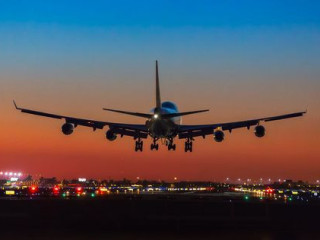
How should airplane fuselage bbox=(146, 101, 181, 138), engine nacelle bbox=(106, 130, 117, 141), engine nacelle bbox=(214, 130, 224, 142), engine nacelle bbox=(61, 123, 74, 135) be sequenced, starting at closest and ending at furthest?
airplane fuselage bbox=(146, 101, 181, 138)
engine nacelle bbox=(61, 123, 74, 135)
engine nacelle bbox=(214, 130, 224, 142)
engine nacelle bbox=(106, 130, 117, 141)

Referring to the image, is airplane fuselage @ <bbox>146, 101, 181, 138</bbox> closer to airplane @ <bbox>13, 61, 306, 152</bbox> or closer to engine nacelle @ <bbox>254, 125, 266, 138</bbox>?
airplane @ <bbox>13, 61, 306, 152</bbox>

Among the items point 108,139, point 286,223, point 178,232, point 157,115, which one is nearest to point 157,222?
Result: point 178,232

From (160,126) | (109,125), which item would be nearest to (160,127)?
(160,126)

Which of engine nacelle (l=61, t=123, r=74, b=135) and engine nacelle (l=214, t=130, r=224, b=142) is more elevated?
engine nacelle (l=61, t=123, r=74, b=135)

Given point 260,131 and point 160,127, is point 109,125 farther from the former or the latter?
point 260,131

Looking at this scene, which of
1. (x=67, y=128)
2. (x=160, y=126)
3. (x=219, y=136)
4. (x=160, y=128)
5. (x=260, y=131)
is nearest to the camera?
(x=160, y=126)

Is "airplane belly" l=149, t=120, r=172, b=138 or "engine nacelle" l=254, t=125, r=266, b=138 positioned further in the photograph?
"engine nacelle" l=254, t=125, r=266, b=138

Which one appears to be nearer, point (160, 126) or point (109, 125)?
point (160, 126)

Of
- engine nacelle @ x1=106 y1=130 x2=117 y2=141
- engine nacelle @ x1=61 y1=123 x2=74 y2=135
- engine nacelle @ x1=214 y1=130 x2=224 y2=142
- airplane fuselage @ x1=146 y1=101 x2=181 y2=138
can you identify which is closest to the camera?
airplane fuselage @ x1=146 y1=101 x2=181 y2=138

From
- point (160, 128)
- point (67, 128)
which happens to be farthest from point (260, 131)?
point (67, 128)

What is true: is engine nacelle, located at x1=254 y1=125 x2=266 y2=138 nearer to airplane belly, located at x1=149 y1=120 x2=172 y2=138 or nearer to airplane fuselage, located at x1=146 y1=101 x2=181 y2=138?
airplane fuselage, located at x1=146 y1=101 x2=181 y2=138

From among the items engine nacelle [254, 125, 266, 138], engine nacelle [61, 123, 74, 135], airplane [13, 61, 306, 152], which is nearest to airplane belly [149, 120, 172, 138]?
airplane [13, 61, 306, 152]

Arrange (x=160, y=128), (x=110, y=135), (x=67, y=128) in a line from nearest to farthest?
(x=160, y=128), (x=67, y=128), (x=110, y=135)

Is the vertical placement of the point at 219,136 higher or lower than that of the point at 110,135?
lower
